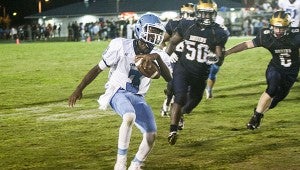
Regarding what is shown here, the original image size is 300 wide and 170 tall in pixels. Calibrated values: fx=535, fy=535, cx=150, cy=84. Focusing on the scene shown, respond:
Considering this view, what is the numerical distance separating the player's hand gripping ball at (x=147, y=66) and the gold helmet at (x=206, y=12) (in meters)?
2.49

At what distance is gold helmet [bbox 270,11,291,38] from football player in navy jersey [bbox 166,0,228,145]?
0.82 m

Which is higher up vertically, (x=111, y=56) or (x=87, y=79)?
(x=111, y=56)

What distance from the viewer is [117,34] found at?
47.6 metres

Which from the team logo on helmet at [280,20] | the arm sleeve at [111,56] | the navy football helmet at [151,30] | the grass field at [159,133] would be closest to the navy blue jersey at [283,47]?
the team logo on helmet at [280,20]

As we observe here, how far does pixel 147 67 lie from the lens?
5.94 metres

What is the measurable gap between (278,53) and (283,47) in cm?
15

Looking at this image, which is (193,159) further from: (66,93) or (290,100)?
(66,93)

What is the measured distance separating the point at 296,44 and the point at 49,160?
438cm

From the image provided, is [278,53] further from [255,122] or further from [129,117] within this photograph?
[129,117]

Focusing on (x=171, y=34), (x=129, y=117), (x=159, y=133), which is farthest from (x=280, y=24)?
(x=129, y=117)

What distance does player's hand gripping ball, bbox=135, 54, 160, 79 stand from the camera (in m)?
5.88

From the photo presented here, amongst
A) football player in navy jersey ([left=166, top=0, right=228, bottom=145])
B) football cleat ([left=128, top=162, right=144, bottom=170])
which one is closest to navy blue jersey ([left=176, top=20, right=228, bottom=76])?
football player in navy jersey ([left=166, top=0, right=228, bottom=145])

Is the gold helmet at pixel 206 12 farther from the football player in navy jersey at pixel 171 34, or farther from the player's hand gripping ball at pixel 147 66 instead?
the player's hand gripping ball at pixel 147 66

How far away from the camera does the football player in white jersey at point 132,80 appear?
6.04 metres
